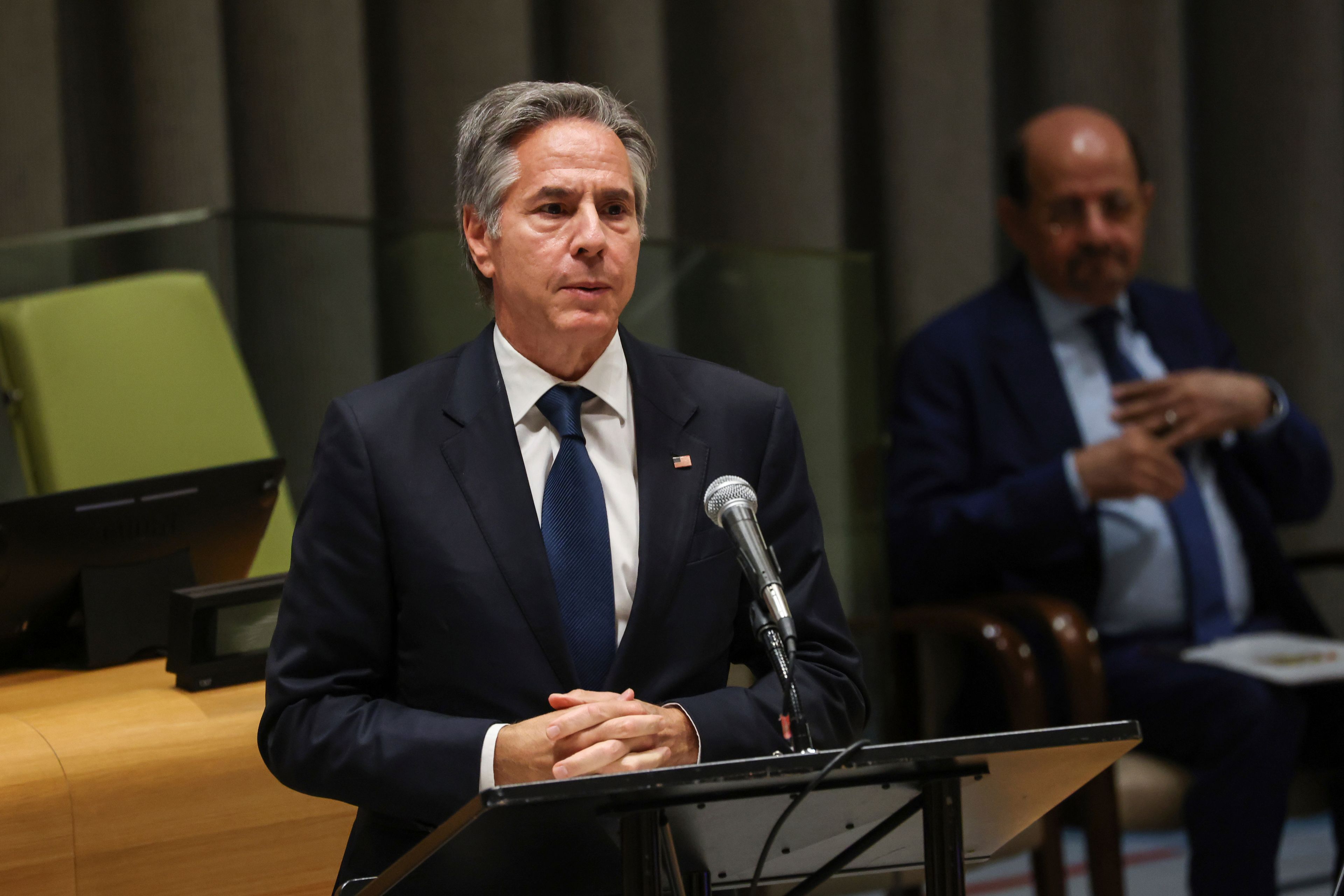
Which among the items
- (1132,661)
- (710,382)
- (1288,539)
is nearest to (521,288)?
(710,382)

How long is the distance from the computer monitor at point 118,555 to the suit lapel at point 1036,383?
143 centimetres

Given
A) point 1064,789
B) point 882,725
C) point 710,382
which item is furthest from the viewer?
point 882,725

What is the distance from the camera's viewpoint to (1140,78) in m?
3.90

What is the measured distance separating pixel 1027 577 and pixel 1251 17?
1961 millimetres

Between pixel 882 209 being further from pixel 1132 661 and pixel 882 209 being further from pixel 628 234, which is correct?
pixel 628 234

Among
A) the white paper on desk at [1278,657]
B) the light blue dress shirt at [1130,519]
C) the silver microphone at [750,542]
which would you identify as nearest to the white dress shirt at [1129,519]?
the light blue dress shirt at [1130,519]

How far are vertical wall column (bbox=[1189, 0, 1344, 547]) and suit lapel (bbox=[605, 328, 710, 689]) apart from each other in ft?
9.31

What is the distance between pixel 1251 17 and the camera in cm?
399

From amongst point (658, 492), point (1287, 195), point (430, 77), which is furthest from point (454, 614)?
point (1287, 195)

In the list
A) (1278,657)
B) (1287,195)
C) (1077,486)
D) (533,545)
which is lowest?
(1278,657)

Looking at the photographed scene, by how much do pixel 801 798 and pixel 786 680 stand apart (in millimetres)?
119

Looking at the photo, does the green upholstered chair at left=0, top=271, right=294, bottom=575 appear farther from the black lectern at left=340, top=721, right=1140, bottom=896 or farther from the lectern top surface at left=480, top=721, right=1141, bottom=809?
the lectern top surface at left=480, top=721, right=1141, bottom=809

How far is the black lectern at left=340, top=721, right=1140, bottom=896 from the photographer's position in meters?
1.05

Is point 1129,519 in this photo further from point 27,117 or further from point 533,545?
point 27,117
